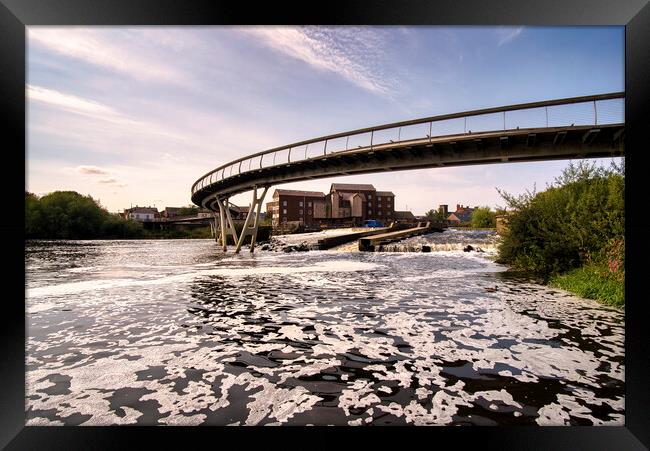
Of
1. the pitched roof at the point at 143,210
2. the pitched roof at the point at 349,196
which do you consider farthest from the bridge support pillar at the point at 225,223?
the pitched roof at the point at 143,210

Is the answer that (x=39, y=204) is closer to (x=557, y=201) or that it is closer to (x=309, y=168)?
(x=309, y=168)

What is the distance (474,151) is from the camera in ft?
61.7

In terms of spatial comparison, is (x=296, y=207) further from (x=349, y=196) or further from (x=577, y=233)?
(x=577, y=233)

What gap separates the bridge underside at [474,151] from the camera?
16062 mm

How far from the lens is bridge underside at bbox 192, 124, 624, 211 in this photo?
52.7ft

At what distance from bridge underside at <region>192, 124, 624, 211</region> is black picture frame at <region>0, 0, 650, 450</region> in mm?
13901

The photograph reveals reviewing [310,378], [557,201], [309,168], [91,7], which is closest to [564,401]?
[310,378]

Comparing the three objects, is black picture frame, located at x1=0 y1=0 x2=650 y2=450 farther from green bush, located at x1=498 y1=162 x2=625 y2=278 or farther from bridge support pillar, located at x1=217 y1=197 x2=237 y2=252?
bridge support pillar, located at x1=217 y1=197 x2=237 y2=252

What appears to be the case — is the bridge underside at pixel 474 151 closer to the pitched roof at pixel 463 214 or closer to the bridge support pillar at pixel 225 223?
the bridge support pillar at pixel 225 223

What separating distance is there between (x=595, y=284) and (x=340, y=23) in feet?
35.8

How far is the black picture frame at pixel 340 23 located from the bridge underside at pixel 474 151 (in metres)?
13.9

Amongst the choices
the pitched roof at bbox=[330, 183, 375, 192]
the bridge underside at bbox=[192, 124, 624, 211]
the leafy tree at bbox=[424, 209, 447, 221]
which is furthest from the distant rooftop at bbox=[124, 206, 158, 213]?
the bridge underside at bbox=[192, 124, 624, 211]
